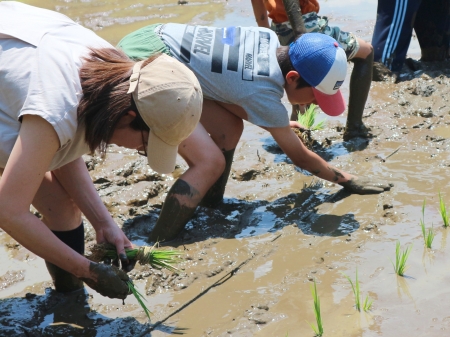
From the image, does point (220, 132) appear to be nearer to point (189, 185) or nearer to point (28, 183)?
point (189, 185)

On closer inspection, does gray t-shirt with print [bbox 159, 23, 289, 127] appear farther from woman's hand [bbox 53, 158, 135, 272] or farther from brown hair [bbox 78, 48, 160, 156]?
brown hair [bbox 78, 48, 160, 156]

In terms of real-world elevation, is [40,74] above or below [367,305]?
above

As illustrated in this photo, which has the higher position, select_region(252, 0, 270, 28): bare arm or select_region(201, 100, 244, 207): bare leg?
select_region(252, 0, 270, 28): bare arm

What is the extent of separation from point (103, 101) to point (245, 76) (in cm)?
142

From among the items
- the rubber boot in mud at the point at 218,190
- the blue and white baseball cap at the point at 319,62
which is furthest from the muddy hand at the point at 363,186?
the rubber boot in mud at the point at 218,190

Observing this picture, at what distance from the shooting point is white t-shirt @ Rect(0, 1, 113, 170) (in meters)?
1.93

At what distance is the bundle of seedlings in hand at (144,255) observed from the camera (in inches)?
104

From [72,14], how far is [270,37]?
4.92m

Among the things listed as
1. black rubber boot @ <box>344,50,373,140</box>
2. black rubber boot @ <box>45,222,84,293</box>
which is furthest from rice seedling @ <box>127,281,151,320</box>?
black rubber boot @ <box>344,50,373,140</box>

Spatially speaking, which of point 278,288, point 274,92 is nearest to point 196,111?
point 278,288

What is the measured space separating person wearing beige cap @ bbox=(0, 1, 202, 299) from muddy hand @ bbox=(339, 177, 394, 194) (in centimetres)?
166

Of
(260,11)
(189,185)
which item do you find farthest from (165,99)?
(260,11)

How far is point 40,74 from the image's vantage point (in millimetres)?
1952

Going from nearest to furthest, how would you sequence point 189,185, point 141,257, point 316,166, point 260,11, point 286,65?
1. point 141,257
2. point 189,185
3. point 286,65
4. point 316,166
5. point 260,11
